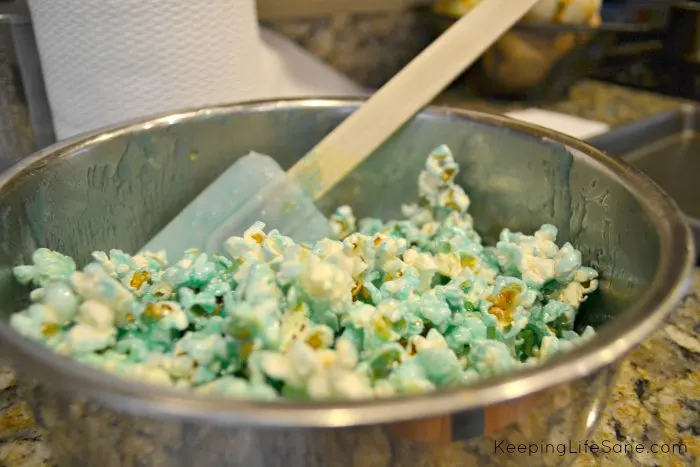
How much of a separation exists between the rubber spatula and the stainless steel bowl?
0.10 feet

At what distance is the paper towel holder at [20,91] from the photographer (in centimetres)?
79

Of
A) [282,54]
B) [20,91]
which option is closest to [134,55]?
[20,91]

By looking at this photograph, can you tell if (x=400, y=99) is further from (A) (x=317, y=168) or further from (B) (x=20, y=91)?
(B) (x=20, y=91)

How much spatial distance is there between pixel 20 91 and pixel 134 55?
0.20 metres

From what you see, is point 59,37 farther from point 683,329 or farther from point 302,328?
point 683,329

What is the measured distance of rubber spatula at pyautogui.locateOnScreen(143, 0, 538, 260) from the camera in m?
0.66

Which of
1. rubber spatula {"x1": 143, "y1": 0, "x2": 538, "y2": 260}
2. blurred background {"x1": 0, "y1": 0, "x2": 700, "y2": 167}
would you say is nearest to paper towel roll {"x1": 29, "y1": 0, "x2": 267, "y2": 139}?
blurred background {"x1": 0, "y1": 0, "x2": 700, "y2": 167}

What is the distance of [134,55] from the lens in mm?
712

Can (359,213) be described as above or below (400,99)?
below

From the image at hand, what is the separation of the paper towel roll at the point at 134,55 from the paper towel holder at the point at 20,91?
59 mm

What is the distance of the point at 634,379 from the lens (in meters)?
0.61

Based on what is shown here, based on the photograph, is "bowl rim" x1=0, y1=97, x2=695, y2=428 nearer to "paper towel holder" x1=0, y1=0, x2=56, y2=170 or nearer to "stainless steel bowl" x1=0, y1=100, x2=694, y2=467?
"stainless steel bowl" x1=0, y1=100, x2=694, y2=467

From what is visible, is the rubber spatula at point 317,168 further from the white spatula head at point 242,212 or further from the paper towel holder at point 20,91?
the paper towel holder at point 20,91

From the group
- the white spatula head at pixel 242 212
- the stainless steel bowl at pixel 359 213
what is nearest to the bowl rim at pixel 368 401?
the stainless steel bowl at pixel 359 213
